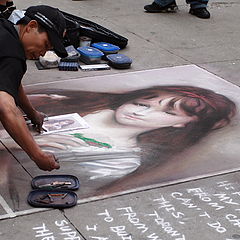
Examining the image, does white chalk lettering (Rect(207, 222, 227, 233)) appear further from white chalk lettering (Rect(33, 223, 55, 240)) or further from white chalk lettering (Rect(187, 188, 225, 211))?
white chalk lettering (Rect(33, 223, 55, 240))

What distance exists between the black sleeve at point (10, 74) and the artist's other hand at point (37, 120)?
953mm

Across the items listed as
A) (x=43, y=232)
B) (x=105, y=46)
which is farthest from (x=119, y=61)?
(x=43, y=232)

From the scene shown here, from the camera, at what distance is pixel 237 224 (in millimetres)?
3457

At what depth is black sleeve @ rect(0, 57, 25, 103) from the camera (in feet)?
10.9

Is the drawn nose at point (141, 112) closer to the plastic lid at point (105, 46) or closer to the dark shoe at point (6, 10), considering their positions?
the plastic lid at point (105, 46)

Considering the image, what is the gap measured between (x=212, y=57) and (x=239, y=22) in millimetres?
1694

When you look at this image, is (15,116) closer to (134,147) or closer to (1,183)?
(1,183)

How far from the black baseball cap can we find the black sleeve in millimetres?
226

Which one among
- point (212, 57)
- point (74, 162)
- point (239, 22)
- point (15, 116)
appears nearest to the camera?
point (15, 116)

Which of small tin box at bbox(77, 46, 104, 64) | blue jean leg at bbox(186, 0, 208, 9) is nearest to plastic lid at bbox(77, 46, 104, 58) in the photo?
small tin box at bbox(77, 46, 104, 64)

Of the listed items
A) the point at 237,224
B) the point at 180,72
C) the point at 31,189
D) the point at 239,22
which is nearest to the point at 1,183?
the point at 31,189

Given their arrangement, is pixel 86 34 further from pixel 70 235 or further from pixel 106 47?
pixel 70 235

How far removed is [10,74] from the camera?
11.0 feet

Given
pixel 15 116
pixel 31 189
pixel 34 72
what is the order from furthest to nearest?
pixel 34 72
pixel 31 189
pixel 15 116
